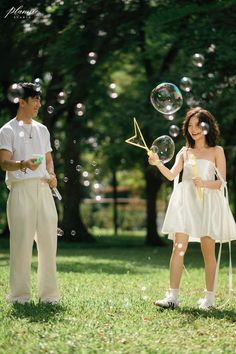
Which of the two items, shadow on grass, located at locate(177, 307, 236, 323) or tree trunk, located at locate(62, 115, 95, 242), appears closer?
shadow on grass, located at locate(177, 307, 236, 323)

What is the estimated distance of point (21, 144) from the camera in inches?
277

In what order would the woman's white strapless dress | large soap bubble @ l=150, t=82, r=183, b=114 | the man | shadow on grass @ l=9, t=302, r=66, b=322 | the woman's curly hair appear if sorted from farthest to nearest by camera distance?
1. large soap bubble @ l=150, t=82, r=183, b=114
2. the woman's curly hair
3. the woman's white strapless dress
4. the man
5. shadow on grass @ l=9, t=302, r=66, b=322

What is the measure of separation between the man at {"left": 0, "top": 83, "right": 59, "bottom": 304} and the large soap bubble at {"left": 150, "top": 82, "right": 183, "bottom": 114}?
5.64ft

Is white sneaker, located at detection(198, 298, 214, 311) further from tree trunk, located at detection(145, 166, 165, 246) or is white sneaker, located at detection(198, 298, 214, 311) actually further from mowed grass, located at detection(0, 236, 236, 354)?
tree trunk, located at detection(145, 166, 165, 246)

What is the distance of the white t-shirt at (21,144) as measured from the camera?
274 inches

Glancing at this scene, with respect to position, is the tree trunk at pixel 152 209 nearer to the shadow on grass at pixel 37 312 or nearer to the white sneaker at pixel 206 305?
→ the white sneaker at pixel 206 305

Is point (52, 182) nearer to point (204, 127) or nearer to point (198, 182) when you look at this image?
point (198, 182)

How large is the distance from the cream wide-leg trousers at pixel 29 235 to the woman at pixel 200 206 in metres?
1.15

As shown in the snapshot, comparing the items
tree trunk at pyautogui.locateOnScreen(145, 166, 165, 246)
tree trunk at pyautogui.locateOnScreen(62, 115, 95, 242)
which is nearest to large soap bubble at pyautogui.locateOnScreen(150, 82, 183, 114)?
tree trunk at pyautogui.locateOnScreen(145, 166, 165, 246)

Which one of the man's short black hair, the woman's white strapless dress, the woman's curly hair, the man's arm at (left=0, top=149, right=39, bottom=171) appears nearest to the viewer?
the man's arm at (left=0, top=149, right=39, bottom=171)

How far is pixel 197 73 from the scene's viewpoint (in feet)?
53.6

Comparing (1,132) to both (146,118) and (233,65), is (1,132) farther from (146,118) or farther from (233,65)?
(146,118)

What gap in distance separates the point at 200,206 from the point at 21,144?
194cm

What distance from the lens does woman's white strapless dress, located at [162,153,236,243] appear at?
7.18m
